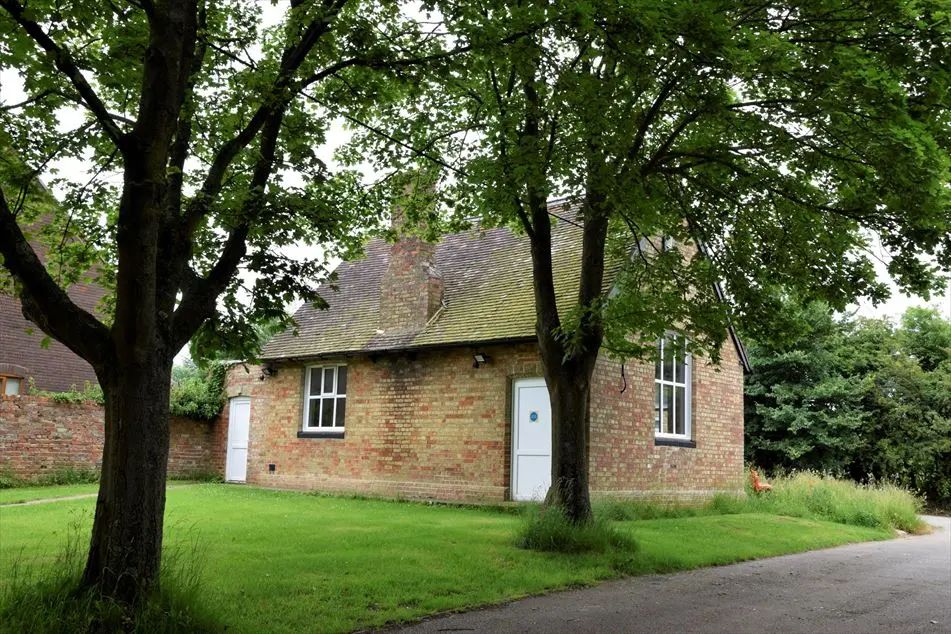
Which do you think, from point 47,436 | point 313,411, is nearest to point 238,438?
point 313,411

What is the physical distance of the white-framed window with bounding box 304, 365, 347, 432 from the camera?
2023 cm

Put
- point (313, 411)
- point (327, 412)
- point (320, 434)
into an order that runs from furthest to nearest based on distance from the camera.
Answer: point (313, 411)
point (327, 412)
point (320, 434)

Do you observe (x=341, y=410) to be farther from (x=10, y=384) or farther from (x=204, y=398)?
(x=10, y=384)

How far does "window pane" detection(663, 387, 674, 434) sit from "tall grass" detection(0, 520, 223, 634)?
13.6m

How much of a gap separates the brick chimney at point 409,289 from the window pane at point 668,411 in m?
5.70

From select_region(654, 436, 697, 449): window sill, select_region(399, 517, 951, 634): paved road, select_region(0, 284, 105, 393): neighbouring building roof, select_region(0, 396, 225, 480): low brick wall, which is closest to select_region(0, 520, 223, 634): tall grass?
select_region(399, 517, 951, 634): paved road

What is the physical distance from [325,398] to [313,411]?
648mm

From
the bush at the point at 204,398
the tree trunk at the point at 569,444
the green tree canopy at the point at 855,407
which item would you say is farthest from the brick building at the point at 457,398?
the green tree canopy at the point at 855,407

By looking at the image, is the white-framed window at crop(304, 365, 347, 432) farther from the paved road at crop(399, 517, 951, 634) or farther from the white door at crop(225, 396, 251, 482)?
the paved road at crop(399, 517, 951, 634)

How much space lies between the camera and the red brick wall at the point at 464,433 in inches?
645

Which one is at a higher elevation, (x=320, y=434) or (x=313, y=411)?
(x=313, y=411)

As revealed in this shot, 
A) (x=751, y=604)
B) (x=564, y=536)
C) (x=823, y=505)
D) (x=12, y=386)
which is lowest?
(x=751, y=604)

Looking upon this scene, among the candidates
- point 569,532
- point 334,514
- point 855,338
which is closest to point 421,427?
point 334,514

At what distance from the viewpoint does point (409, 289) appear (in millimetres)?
19234
